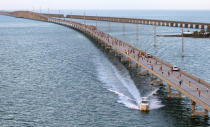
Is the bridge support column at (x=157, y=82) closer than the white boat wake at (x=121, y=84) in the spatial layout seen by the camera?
No

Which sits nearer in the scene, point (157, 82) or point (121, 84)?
point (157, 82)

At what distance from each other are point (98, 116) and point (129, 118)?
4.33m

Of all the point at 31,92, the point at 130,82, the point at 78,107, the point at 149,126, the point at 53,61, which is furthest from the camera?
the point at 53,61

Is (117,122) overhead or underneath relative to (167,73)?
underneath

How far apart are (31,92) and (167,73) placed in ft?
77.1

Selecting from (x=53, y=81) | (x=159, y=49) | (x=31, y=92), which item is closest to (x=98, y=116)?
(x=31, y=92)

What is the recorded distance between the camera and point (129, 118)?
161 ft

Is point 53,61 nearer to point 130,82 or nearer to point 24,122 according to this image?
point 130,82

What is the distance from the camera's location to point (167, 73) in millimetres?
64188

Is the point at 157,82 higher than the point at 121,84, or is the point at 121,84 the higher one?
the point at 157,82

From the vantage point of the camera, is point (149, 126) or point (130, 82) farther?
point (130, 82)

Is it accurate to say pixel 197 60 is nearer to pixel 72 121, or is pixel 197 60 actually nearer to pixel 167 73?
pixel 167 73

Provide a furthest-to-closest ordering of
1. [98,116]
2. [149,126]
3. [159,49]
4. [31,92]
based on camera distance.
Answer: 1. [159,49]
2. [31,92]
3. [98,116]
4. [149,126]

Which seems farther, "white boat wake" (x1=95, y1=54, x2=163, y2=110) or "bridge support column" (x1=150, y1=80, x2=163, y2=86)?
"bridge support column" (x1=150, y1=80, x2=163, y2=86)
